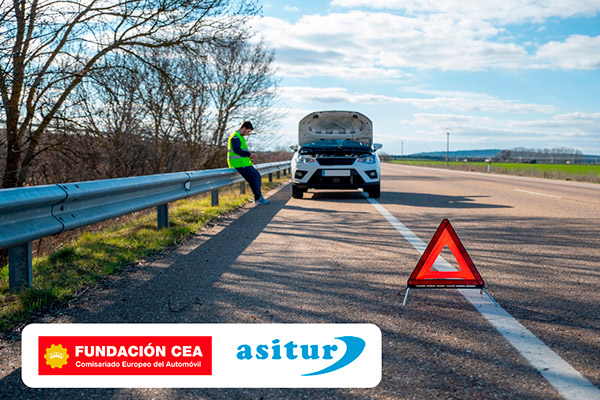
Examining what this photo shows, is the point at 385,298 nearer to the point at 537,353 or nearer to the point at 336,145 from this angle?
the point at 537,353

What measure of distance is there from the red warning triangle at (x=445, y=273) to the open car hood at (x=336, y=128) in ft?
37.5

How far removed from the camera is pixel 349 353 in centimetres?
302

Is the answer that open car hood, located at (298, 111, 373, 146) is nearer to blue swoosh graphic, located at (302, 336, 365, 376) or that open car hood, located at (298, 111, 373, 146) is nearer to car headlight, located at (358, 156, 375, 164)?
car headlight, located at (358, 156, 375, 164)

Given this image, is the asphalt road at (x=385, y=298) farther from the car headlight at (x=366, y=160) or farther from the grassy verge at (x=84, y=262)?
the car headlight at (x=366, y=160)

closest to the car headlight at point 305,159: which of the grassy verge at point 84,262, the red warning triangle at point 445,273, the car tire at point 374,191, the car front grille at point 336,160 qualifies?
the car front grille at point 336,160

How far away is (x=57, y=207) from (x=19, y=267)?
2.04 feet

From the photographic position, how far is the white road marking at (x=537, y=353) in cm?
256

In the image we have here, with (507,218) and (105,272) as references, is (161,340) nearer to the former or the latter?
(105,272)

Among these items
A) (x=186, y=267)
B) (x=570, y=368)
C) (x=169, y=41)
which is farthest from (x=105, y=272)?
(x=169, y=41)

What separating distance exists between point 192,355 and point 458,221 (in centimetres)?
693

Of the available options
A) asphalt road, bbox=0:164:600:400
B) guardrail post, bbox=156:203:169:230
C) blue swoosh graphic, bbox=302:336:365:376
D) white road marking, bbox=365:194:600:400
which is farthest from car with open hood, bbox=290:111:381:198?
blue swoosh graphic, bbox=302:336:365:376

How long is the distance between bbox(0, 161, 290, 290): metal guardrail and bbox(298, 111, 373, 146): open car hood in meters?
8.79

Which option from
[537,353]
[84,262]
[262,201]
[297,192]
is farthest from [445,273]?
[297,192]

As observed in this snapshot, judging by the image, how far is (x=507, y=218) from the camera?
9492 mm
